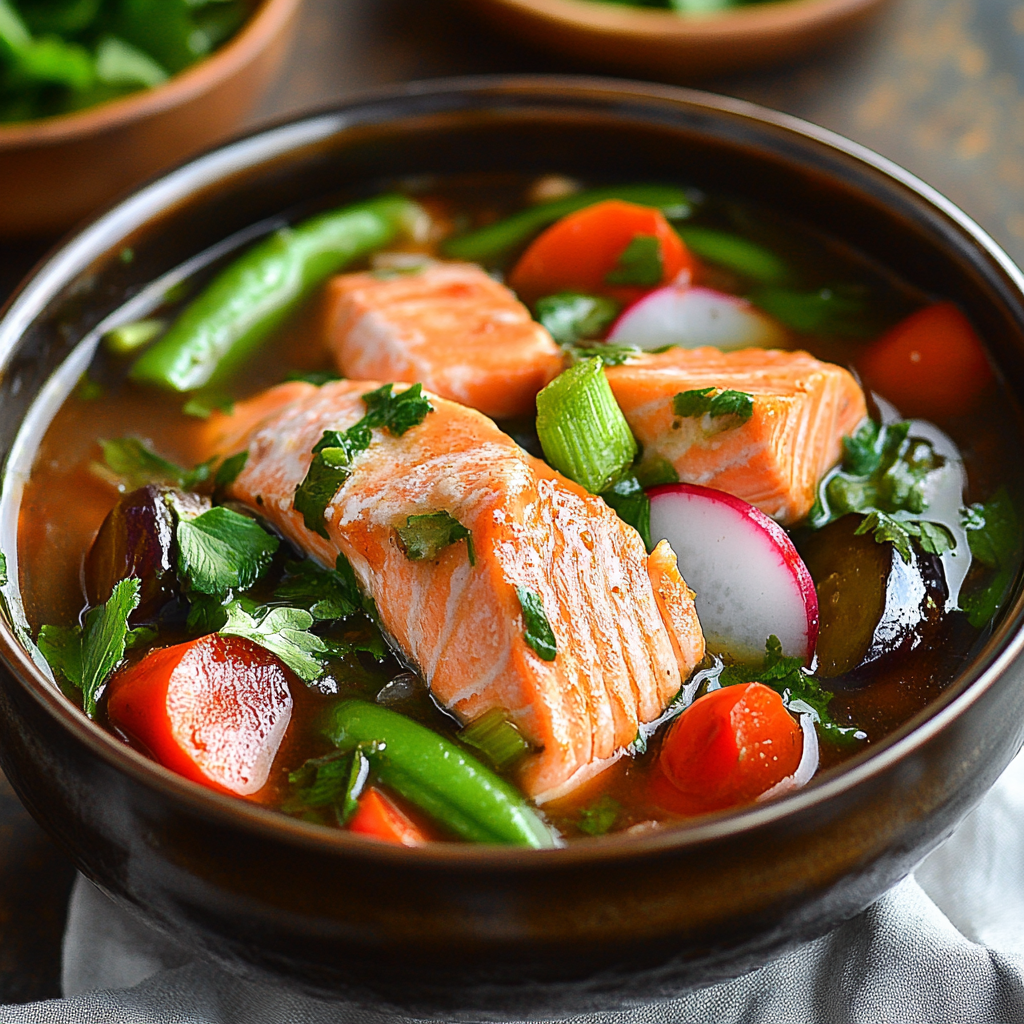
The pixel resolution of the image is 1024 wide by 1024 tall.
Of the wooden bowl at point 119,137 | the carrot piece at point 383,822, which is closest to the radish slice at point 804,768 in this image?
the carrot piece at point 383,822

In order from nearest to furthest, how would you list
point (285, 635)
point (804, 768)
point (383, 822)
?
point (383, 822), point (804, 768), point (285, 635)

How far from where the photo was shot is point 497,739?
188 cm

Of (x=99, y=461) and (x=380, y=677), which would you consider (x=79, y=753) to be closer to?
(x=380, y=677)

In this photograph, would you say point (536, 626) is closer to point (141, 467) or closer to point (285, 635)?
point (285, 635)

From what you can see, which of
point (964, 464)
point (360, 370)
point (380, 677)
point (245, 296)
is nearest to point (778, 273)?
point (964, 464)

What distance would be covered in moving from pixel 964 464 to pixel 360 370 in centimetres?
116

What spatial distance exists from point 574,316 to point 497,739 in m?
1.06

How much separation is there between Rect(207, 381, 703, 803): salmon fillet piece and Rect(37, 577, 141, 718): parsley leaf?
1.11 ft

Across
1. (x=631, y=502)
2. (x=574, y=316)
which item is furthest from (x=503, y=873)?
(x=574, y=316)

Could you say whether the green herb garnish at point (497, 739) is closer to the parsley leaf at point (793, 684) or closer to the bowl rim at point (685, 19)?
the parsley leaf at point (793, 684)

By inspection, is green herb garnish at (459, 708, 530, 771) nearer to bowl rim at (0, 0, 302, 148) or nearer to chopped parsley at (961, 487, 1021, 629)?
chopped parsley at (961, 487, 1021, 629)

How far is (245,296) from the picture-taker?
2734mm

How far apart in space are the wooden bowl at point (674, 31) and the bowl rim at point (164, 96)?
69cm

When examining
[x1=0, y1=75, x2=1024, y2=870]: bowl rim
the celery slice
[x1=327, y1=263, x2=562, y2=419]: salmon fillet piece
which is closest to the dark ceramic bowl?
[x1=0, y1=75, x2=1024, y2=870]: bowl rim
